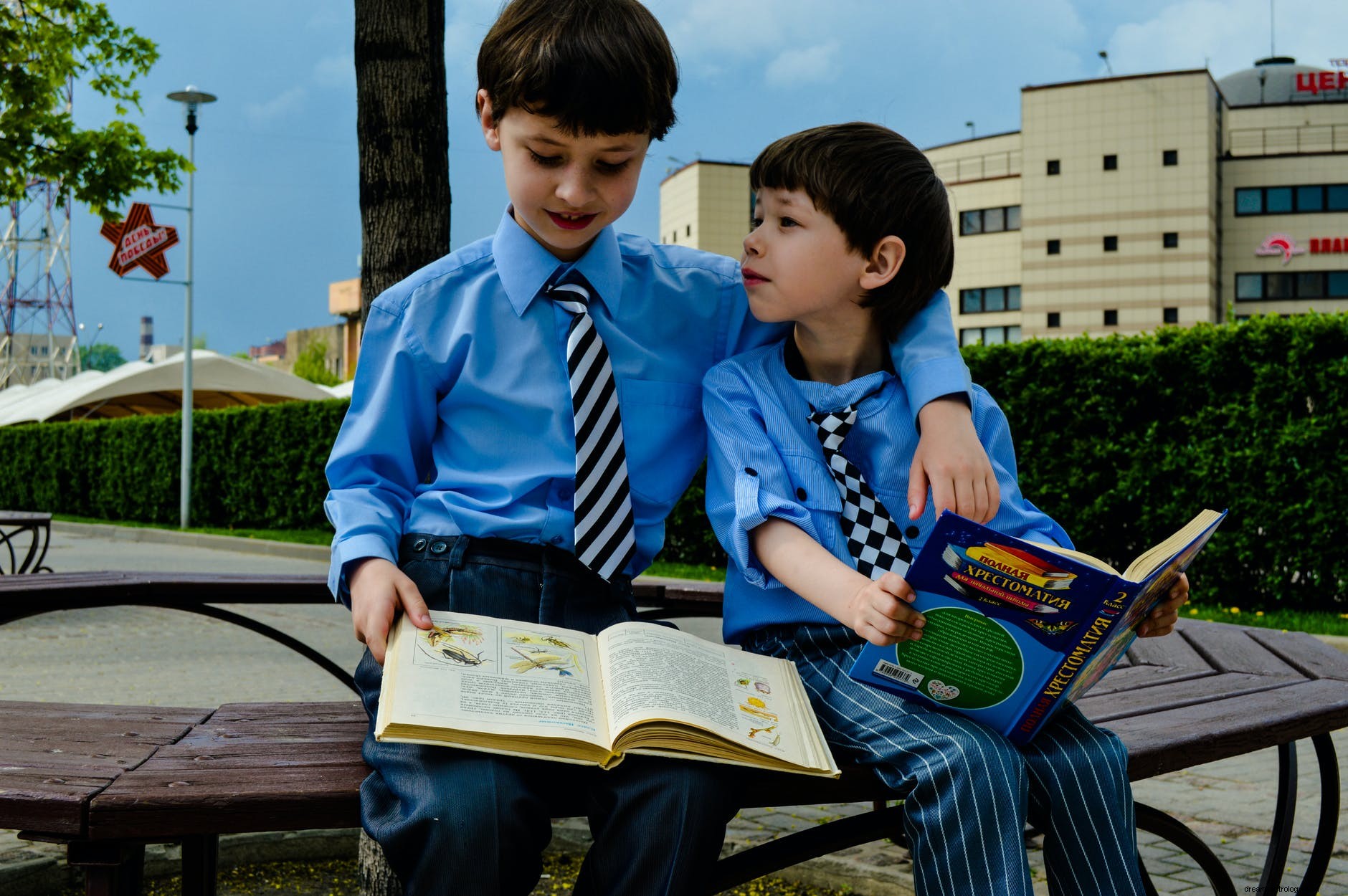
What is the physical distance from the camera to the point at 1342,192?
46.8 metres

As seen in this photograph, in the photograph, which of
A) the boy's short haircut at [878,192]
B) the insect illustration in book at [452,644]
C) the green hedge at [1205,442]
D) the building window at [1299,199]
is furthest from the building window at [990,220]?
the insect illustration in book at [452,644]

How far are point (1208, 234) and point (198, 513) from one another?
130 feet

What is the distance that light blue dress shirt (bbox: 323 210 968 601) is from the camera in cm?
208

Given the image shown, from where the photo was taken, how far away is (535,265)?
2170 millimetres

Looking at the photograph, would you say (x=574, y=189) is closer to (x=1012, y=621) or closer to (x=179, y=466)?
(x=1012, y=621)

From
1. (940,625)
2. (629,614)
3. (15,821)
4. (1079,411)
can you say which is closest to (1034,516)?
(940,625)

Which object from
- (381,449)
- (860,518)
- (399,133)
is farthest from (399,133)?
(860,518)

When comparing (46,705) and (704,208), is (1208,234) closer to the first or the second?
(704,208)

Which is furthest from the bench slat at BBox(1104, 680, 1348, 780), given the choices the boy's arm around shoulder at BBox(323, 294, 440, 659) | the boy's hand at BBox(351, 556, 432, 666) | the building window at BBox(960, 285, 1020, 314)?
the building window at BBox(960, 285, 1020, 314)

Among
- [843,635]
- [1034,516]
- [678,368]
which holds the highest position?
[678,368]

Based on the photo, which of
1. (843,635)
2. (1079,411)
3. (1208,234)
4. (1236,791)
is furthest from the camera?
(1208,234)

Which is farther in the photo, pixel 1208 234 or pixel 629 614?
pixel 1208 234

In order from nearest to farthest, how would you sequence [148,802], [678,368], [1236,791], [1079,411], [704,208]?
[148,802]
[678,368]
[1236,791]
[1079,411]
[704,208]

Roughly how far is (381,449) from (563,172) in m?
0.57
